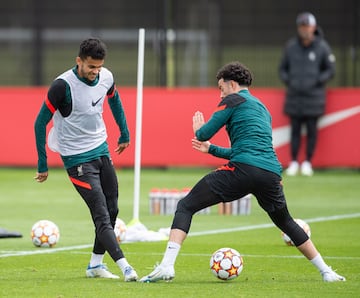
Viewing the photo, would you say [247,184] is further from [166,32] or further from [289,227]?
[166,32]

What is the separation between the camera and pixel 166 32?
82.6 feet

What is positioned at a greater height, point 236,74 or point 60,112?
point 236,74

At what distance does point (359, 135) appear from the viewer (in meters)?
22.8

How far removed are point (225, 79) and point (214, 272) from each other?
1678 millimetres

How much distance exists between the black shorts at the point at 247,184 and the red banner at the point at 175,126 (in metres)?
12.6

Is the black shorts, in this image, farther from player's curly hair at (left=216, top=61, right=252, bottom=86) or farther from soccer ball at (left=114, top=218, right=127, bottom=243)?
soccer ball at (left=114, top=218, right=127, bottom=243)

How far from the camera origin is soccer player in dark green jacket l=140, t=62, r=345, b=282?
9906mm

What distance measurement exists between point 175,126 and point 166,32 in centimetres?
284

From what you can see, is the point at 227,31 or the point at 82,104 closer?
the point at 82,104

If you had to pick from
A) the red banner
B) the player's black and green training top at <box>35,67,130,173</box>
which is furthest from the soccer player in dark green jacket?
the red banner

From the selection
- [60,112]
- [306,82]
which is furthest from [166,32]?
[60,112]

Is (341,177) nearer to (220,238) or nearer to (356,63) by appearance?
(356,63)

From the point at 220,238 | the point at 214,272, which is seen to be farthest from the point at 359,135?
the point at 214,272

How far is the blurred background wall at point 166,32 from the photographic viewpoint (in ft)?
82.5
